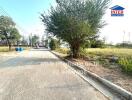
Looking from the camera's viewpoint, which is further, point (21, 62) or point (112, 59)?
point (21, 62)

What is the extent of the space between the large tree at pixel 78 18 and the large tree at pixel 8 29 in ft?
167

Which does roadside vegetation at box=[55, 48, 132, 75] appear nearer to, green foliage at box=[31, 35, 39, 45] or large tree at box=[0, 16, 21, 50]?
large tree at box=[0, 16, 21, 50]

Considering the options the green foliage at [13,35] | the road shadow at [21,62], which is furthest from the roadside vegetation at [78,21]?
the green foliage at [13,35]

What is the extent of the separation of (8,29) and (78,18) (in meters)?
54.4

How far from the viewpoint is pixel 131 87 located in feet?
26.5

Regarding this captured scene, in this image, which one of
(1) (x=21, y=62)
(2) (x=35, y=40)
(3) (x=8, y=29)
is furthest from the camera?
(2) (x=35, y=40)

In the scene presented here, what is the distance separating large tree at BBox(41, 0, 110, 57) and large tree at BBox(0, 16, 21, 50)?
167ft

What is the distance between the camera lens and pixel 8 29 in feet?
245

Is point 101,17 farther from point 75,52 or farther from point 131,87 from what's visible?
point 131,87

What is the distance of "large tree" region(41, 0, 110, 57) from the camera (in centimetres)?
2339

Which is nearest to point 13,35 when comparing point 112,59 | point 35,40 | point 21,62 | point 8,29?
point 8,29

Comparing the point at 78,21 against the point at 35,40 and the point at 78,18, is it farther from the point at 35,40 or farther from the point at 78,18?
the point at 35,40

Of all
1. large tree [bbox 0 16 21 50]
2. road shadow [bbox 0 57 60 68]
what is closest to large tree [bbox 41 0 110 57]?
road shadow [bbox 0 57 60 68]

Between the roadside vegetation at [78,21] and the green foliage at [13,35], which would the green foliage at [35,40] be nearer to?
the green foliage at [13,35]
